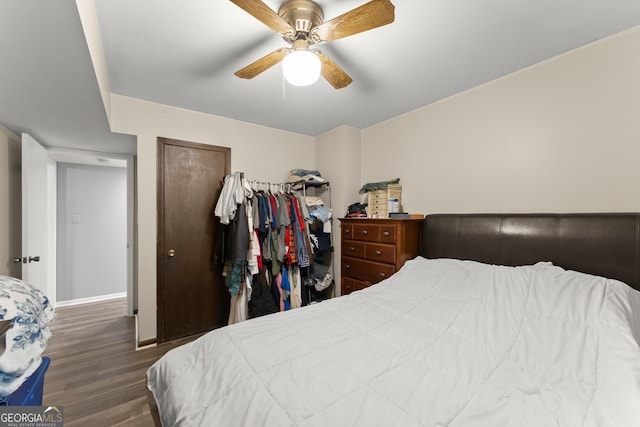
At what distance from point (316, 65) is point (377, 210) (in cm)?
181

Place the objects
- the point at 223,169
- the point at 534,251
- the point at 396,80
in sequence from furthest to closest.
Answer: the point at 223,169
the point at 396,80
the point at 534,251

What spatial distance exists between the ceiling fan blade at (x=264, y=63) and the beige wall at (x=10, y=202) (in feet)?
7.22

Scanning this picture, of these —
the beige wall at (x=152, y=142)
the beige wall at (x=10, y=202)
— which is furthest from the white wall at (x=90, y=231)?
the beige wall at (x=152, y=142)

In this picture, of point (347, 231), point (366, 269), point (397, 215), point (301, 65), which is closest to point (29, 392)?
point (301, 65)

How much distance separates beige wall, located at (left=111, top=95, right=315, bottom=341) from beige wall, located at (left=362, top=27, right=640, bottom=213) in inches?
74.2

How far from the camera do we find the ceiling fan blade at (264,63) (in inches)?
56.9

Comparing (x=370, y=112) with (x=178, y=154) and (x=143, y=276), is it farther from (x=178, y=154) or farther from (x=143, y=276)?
(x=143, y=276)

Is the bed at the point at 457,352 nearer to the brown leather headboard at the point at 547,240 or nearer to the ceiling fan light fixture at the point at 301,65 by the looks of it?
the brown leather headboard at the point at 547,240

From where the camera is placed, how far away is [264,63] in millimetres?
1526

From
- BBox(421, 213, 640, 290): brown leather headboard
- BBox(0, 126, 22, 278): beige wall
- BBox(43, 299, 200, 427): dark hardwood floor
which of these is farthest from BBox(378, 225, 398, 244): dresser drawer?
BBox(0, 126, 22, 278): beige wall

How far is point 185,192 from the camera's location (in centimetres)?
263

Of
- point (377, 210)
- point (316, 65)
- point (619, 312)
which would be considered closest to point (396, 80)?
point (316, 65)

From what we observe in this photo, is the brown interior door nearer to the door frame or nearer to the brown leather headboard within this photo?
the door frame

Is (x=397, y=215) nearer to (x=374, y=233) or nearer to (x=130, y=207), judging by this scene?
(x=374, y=233)
